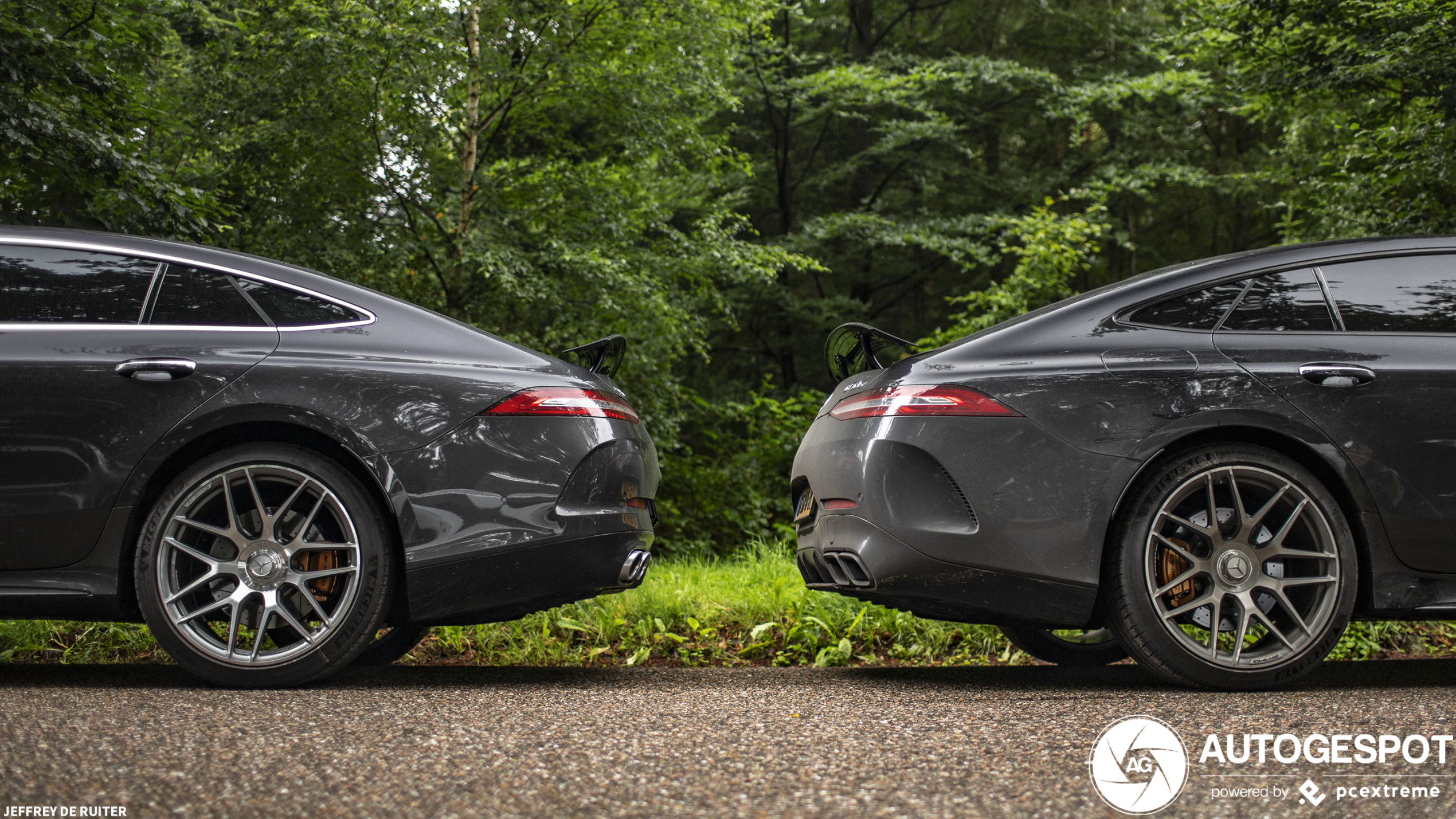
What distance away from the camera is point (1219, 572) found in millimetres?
3143

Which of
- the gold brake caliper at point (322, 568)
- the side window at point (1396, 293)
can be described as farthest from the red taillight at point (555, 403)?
the side window at point (1396, 293)

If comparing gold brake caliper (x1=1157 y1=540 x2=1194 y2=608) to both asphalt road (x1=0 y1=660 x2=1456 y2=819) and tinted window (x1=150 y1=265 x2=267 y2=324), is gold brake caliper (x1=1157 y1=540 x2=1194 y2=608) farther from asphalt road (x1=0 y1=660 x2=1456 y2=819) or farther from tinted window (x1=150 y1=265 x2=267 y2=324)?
tinted window (x1=150 y1=265 x2=267 y2=324)

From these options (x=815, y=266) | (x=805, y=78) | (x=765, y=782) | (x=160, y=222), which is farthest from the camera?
(x=805, y=78)

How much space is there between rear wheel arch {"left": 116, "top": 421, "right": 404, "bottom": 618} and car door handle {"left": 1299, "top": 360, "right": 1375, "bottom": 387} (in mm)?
3089

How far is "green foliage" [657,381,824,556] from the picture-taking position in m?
8.48

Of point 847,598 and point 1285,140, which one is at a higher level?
point 1285,140

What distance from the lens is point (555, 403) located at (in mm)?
3369

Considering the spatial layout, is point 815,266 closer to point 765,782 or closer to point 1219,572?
point 1219,572

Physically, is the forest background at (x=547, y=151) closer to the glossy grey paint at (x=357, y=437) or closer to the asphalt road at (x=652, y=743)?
the glossy grey paint at (x=357, y=437)

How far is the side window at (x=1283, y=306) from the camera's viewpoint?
3.39 m

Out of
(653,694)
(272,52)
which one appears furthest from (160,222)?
(653,694)

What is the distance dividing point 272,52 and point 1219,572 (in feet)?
23.3

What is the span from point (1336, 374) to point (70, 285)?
433 centimetres

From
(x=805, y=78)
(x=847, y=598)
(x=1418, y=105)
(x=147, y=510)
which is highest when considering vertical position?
(x=805, y=78)
